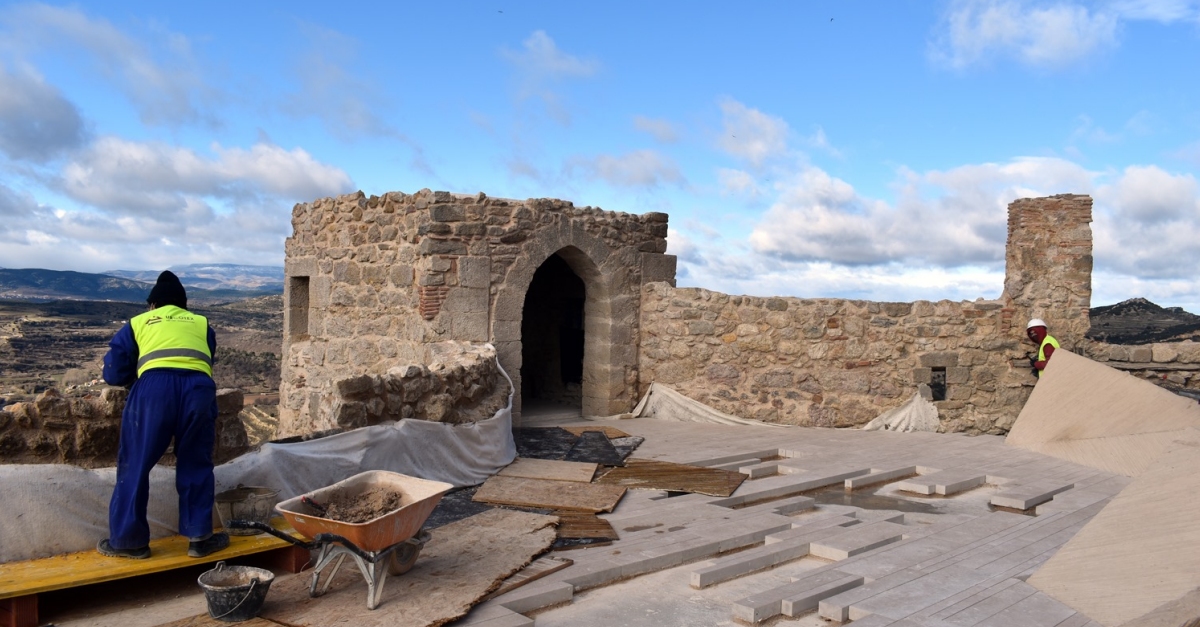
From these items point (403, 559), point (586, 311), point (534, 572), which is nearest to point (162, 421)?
point (403, 559)

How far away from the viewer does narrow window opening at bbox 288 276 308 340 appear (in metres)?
10.7

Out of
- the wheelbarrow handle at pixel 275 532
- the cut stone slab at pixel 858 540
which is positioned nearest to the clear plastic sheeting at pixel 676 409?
the cut stone slab at pixel 858 540

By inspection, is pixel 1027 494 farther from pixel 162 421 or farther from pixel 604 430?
pixel 162 421

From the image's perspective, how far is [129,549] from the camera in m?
3.92

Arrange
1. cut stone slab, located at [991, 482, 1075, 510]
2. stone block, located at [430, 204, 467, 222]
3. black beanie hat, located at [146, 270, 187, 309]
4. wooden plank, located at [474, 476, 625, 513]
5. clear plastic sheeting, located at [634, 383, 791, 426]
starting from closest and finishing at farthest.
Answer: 1. black beanie hat, located at [146, 270, 187, 309]
2. wooden plank, located at [474, 476, 625, 513]
3. cut stone slab, located at [991, 482, 1075, 510]
4. stone block, located at [430, 204, 467, 222]
5. clear plastic sheeting, located at [634, 383, 791, 426]

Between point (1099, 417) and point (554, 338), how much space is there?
22.3ft

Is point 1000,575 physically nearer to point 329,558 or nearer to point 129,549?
point 329,558

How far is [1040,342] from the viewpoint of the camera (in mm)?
9555

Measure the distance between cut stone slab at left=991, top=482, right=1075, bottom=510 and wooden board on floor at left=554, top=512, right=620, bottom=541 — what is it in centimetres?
294

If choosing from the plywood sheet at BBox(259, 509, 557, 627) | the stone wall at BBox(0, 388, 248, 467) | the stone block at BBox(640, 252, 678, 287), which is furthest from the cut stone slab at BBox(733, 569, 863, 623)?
the stone block at BBox(640, 252, 678, 287)

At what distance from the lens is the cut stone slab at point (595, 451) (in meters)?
7.25

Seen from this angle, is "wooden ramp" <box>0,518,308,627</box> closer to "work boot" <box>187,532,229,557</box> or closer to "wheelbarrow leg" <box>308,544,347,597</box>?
"work boot" <box>187,532,229,557</box>

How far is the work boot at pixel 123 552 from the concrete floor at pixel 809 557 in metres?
0.18

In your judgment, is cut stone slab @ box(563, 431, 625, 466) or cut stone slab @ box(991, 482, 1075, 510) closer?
cut stone slab @ box(991, 482, 1075, 510)
